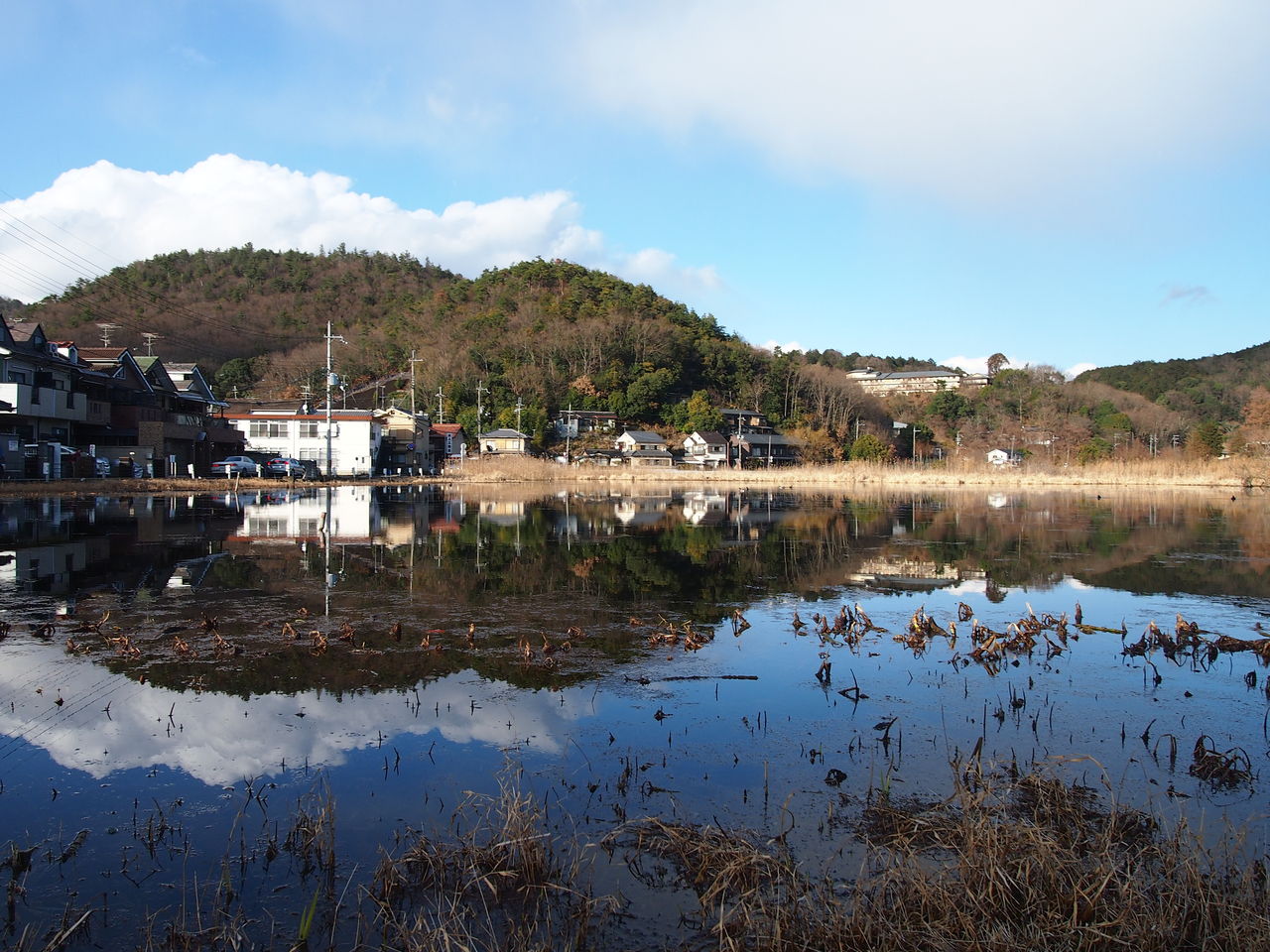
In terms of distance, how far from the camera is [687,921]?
3521 mm

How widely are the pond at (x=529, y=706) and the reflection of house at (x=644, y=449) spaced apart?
195ft

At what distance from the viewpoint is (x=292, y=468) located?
4272cm

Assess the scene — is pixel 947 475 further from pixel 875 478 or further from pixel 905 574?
pixel 905 574

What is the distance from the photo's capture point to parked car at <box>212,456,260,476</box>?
133ft

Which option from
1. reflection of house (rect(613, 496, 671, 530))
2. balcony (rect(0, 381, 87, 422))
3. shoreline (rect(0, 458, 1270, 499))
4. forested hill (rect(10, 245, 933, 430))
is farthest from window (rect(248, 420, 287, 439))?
reflection of house (rect(613, 496, 671, 530))

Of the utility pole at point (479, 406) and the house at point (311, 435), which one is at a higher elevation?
the utility pole at point (479, 406)

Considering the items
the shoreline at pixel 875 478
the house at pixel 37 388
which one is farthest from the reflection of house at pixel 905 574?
the house at pixel 37 388

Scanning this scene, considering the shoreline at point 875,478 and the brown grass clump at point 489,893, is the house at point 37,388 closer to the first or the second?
the shoreline at point 875,478

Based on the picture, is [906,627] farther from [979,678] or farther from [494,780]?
[494,780]

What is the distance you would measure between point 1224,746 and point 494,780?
5.17 m

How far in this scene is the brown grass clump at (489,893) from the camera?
3326mm

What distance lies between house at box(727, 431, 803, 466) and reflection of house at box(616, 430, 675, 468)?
23.0 ft

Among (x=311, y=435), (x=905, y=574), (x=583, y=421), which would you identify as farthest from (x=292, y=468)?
(x=583, y=421)

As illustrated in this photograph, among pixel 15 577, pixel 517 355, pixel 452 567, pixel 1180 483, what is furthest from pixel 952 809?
pixel 517 355
